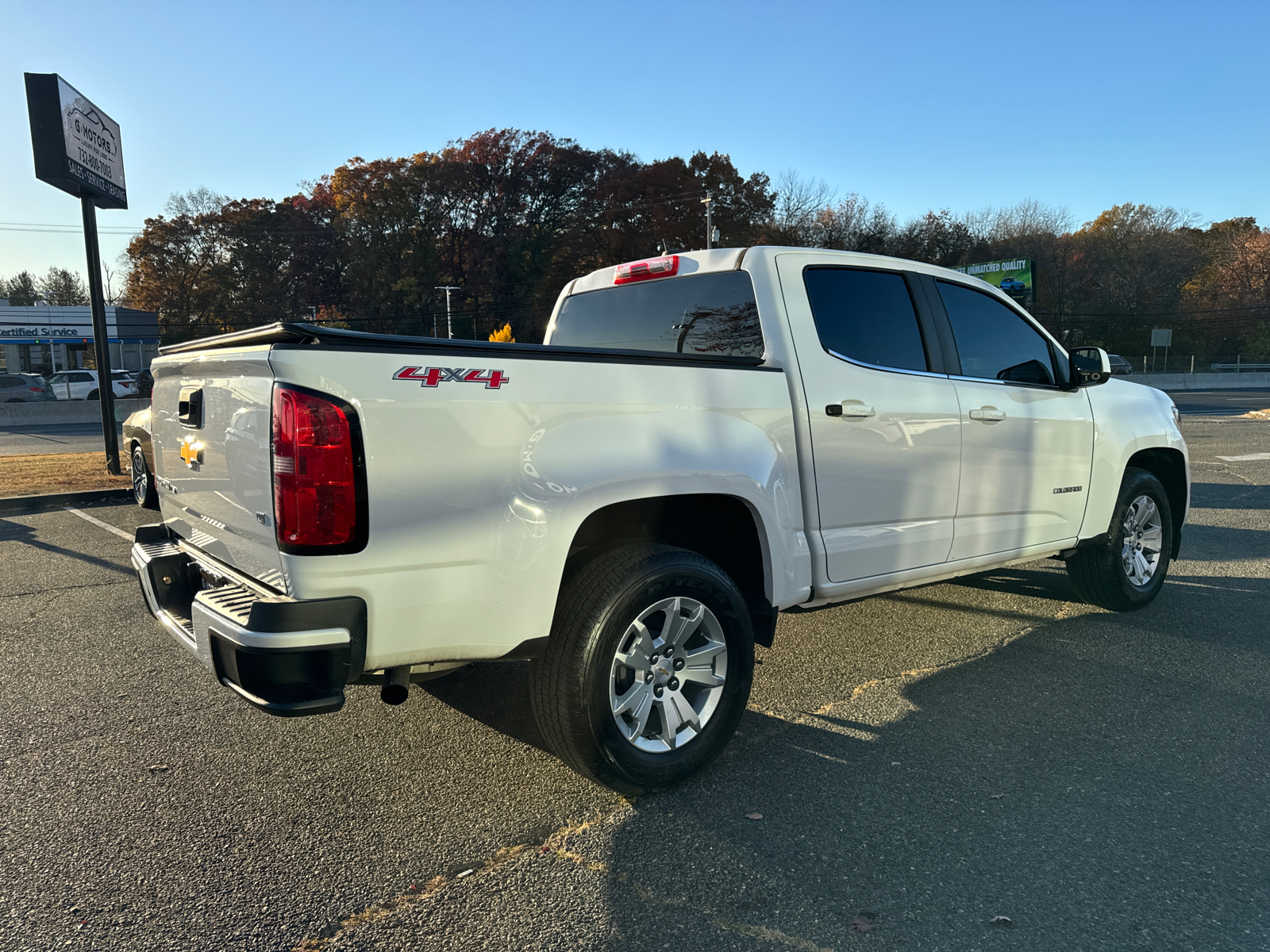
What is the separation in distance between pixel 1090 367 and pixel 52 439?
2249cm

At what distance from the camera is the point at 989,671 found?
4293mm

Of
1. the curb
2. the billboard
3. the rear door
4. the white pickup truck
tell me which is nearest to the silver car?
the rear door

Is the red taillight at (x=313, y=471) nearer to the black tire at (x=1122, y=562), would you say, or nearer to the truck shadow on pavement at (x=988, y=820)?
the truck shadow on pavement at (x=988, y=820)

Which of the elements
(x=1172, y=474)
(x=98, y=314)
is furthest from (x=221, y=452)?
(x=98, y=314)

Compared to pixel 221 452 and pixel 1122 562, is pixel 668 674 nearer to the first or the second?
pixel 221 452

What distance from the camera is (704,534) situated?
143 inches

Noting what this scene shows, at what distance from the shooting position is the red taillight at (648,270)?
416cm

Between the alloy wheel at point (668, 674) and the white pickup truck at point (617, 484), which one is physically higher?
the white pickup truck at point (617, 484)

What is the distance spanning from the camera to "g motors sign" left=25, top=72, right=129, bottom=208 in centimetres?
1225

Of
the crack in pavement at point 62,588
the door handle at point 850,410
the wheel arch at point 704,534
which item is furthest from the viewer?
the crack in pavement at point 62,588

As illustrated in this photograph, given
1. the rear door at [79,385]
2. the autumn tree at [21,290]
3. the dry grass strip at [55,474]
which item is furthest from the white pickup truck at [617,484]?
the autumn tree at [21,290]

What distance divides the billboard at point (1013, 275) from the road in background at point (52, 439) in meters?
26.8

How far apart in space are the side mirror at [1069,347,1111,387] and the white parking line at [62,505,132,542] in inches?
301

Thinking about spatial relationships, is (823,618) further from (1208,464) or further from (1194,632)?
(1208,464)
